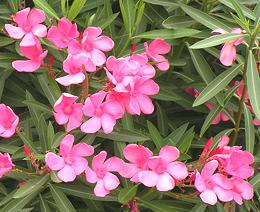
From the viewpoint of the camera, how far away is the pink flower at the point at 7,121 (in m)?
1.66

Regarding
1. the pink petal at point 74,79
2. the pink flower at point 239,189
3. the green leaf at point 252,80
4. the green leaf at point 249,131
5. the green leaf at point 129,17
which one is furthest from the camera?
the green leaf at point 249,131

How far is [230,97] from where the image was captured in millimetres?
1990

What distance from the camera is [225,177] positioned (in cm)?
167

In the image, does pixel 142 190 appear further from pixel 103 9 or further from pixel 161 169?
pixel 103 9

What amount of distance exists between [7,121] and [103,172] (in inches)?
11.8

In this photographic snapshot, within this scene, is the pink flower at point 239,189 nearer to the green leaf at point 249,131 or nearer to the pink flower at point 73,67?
the green leaf at point 249,131

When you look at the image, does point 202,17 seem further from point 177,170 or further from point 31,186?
point 31,186

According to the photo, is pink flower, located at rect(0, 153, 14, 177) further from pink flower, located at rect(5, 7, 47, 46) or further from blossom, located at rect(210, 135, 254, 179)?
blossom, located at rect(210, 135, 254, 179)

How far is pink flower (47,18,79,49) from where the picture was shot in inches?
66.1

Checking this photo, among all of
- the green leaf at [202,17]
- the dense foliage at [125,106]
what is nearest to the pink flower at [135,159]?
the dense foliage at [125,106]

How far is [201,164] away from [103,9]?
2.29 ft

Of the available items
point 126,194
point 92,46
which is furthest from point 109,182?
point 92,46

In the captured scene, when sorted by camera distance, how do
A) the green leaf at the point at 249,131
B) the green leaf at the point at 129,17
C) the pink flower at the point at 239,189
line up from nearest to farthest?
the pink flower at the point at 239,189
the green leaf at the point at 129,17
the green leaf at the point at 249,131

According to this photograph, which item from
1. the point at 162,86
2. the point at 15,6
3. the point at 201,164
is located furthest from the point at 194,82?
the point at 15,6
